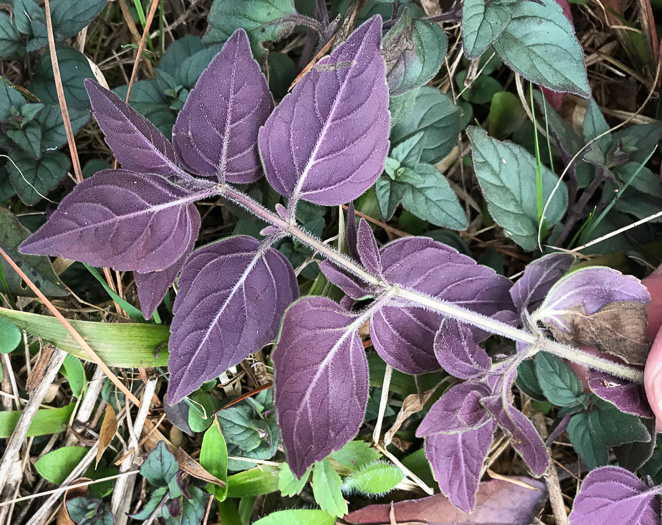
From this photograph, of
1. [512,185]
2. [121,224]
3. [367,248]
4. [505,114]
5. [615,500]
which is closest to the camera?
[121,224]

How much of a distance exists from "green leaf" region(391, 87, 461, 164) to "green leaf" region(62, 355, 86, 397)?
2.60ft

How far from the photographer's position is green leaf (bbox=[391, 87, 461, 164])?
1.15 m

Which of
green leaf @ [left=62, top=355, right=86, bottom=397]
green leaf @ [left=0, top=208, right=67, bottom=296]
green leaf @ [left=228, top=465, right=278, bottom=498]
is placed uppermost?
green leaf @ [left=0, top=208, right=67, bottom=296]

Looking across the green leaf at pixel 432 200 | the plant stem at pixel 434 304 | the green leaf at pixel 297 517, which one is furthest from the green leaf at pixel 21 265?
the green leaf at pixel 432 200

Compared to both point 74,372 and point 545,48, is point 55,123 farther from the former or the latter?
point 545,48

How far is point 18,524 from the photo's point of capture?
1237 mm

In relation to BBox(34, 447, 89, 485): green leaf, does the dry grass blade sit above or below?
above

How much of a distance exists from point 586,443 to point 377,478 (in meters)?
0.41

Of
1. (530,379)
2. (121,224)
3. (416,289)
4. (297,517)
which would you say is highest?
(121,224)

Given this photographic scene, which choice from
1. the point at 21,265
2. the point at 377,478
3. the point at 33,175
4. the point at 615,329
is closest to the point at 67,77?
the point at 33,175

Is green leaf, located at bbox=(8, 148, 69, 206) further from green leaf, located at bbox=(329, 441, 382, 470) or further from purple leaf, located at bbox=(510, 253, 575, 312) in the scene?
purple leaf, located at bbox=(510, 253, 575, 312)

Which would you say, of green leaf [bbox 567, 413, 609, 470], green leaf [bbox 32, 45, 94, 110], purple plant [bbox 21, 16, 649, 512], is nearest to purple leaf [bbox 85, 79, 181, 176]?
purple plant [bbox 21, 16, 649, 512]

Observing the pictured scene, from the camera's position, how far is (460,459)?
1.02 meters

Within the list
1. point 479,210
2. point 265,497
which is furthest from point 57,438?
point 479,210
